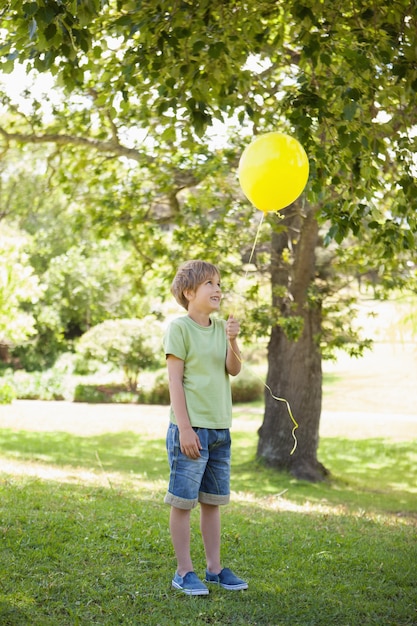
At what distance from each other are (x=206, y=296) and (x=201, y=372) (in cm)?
37

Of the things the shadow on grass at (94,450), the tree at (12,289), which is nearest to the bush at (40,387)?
the tree at (12,289)

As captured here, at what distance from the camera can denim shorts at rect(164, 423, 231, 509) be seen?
337 centimetres

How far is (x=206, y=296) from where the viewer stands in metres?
3.54

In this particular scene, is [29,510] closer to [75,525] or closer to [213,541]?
[75,525]

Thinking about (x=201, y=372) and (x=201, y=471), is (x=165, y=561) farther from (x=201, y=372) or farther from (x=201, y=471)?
(x=201, y=372)

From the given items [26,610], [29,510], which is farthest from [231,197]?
[26,610]

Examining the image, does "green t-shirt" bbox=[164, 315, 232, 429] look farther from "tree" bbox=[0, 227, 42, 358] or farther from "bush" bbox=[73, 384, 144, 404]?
"bush" bbox=[73, 384, 144, 404]

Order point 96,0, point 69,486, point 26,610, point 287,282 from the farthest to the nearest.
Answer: point 287,282
point 69,486
point 96,0
point 26,610

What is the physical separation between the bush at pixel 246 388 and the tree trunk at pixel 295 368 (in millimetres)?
10073

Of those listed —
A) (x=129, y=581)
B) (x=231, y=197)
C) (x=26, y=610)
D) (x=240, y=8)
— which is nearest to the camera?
(x=26, y=610)

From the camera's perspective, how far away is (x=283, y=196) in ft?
12.1

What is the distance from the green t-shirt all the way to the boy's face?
9cm

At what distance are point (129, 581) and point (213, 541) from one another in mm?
437

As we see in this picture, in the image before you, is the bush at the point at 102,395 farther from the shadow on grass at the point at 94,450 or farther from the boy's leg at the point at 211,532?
the boy's leg at the point at 211,532
